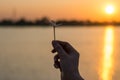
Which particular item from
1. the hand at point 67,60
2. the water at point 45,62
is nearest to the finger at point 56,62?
the hand at point 67,60

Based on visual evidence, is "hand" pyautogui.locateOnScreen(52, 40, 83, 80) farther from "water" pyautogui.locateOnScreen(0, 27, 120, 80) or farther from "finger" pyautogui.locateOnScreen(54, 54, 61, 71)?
"water" pyautogui.locateOnScreen(0, 27, 120, 80)

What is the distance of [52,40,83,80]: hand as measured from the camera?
223cm

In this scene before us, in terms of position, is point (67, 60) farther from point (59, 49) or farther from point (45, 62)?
point (45, 62)

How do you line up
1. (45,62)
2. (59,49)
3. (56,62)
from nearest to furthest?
(59,49), (56,62), (45,62)

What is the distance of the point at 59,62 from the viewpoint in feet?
7.59

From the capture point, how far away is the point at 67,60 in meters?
2.23

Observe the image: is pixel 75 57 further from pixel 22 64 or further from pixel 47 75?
pixel 22 64

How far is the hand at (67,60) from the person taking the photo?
2.23 meters

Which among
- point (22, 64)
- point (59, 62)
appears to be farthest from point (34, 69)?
point (59, 62)

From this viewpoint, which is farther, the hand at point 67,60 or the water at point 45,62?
the water at point 45,62

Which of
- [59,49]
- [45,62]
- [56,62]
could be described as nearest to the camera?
[59,49]

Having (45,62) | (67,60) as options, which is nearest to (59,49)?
(67,60)

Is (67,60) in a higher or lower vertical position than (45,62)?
higher

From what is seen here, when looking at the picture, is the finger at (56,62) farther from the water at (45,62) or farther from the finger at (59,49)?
the water at (45,62)
